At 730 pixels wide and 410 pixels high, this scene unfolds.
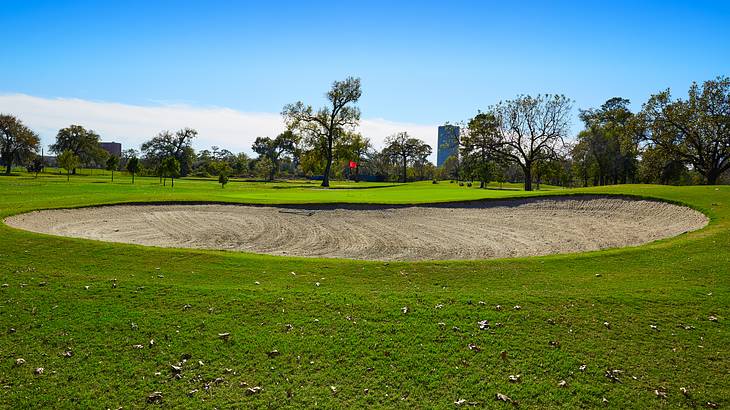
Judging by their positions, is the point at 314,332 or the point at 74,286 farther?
the point at 74,286

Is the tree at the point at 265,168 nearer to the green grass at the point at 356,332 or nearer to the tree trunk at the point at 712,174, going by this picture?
the tree trunk at the point at 712,174

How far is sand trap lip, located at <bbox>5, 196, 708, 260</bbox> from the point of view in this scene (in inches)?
695

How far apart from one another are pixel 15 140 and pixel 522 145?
293 ft

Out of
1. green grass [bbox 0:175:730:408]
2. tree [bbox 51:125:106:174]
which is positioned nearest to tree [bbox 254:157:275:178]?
tree [bbox 51:125:106:174]

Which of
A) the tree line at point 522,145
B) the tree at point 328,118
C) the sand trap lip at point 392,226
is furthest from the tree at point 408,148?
the sand trap lip at point 392,226

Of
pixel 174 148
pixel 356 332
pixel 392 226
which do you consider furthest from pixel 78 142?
pixel 356 332

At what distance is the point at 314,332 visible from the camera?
8.21 m

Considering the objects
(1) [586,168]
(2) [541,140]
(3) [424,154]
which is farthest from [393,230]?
(3) [424,154]

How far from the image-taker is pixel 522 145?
5581 centimetres

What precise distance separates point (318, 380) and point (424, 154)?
109006 millimetres

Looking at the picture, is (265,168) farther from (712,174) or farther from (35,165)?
(712,174)

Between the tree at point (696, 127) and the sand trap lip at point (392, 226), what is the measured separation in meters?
30.8

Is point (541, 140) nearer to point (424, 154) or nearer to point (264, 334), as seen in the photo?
point (264, 334)

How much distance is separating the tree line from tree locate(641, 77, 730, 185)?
83 mm
